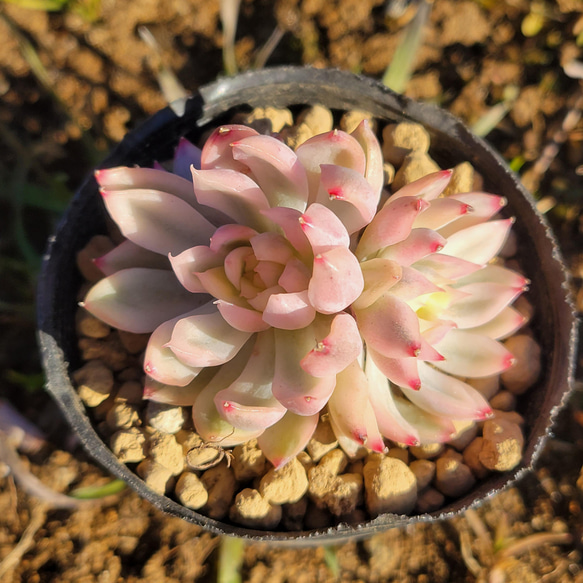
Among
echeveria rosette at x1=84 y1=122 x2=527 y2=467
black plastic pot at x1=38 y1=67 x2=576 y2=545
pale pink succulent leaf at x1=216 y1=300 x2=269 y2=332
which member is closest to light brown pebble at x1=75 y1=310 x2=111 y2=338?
black plastic pot at x1=38 y1=67 x2=576 y2=545

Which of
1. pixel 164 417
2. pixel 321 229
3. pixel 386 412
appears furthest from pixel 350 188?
pixel 164 417

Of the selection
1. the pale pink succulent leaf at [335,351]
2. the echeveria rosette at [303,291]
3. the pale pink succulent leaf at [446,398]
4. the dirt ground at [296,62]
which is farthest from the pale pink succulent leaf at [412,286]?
the dirt ground at [296,62]

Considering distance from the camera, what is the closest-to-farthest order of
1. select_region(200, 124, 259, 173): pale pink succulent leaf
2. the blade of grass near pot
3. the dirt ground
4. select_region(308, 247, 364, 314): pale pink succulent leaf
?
select_region(308, 247, 364, 314): pale pink succulent leaf
select_region(200, 124, 259, 173): pale pink succulent leaf
the blade of grass near pot
the dirt ground

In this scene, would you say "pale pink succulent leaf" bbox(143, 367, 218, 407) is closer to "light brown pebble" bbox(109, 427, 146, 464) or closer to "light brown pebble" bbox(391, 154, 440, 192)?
"light brown pebble" bbox(109, 427, 146, 464)

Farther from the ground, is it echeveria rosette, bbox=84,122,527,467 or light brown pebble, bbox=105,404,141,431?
echeveria rosette, bbox=84,122,527,467

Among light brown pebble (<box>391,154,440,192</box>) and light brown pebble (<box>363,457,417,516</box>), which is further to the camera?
light brown pebble (<box>391,154,440,192</box>)

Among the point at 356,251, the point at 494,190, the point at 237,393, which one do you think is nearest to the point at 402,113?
Result: the point at 494,190
